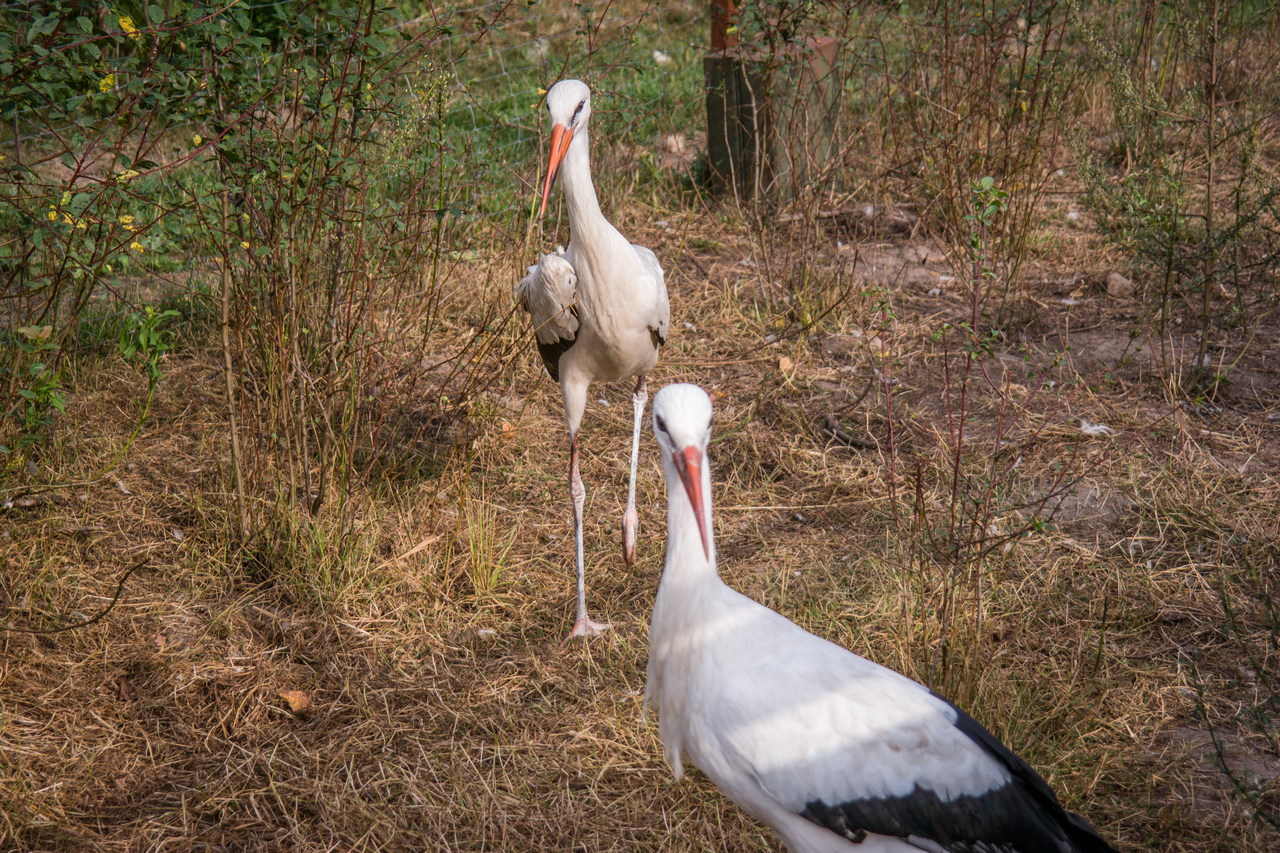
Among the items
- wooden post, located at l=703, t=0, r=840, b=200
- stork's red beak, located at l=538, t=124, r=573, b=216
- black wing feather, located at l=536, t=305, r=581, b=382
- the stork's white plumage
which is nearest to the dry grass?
black wing feather, located at l=536, t=305, r=581, b=382

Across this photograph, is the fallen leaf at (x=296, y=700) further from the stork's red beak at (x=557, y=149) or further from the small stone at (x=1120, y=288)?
the small stone at (x=1120, y=288)

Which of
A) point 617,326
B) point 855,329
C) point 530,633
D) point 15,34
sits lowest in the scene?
point 530,633

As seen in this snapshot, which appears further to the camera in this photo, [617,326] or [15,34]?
[617,326]

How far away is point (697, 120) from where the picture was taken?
6.85 m

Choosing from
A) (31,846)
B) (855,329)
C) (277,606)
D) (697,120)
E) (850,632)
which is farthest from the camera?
(697,120)

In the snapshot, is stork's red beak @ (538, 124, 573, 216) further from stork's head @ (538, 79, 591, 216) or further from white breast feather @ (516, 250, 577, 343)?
white breast feather @ (516, 250, 577, 343)

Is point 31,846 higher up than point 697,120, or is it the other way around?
point 697,120

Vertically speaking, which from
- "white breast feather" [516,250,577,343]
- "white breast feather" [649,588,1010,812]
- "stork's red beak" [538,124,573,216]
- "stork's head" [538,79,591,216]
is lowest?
"white breast feather" [649,588,1010,812]

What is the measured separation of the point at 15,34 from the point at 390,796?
2.28m

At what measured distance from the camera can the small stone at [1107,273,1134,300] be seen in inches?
188

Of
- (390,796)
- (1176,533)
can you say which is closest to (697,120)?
(1176,533)

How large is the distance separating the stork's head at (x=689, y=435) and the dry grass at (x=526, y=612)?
75cm

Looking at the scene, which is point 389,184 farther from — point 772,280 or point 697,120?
point 697,120

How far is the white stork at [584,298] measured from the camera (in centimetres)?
309
